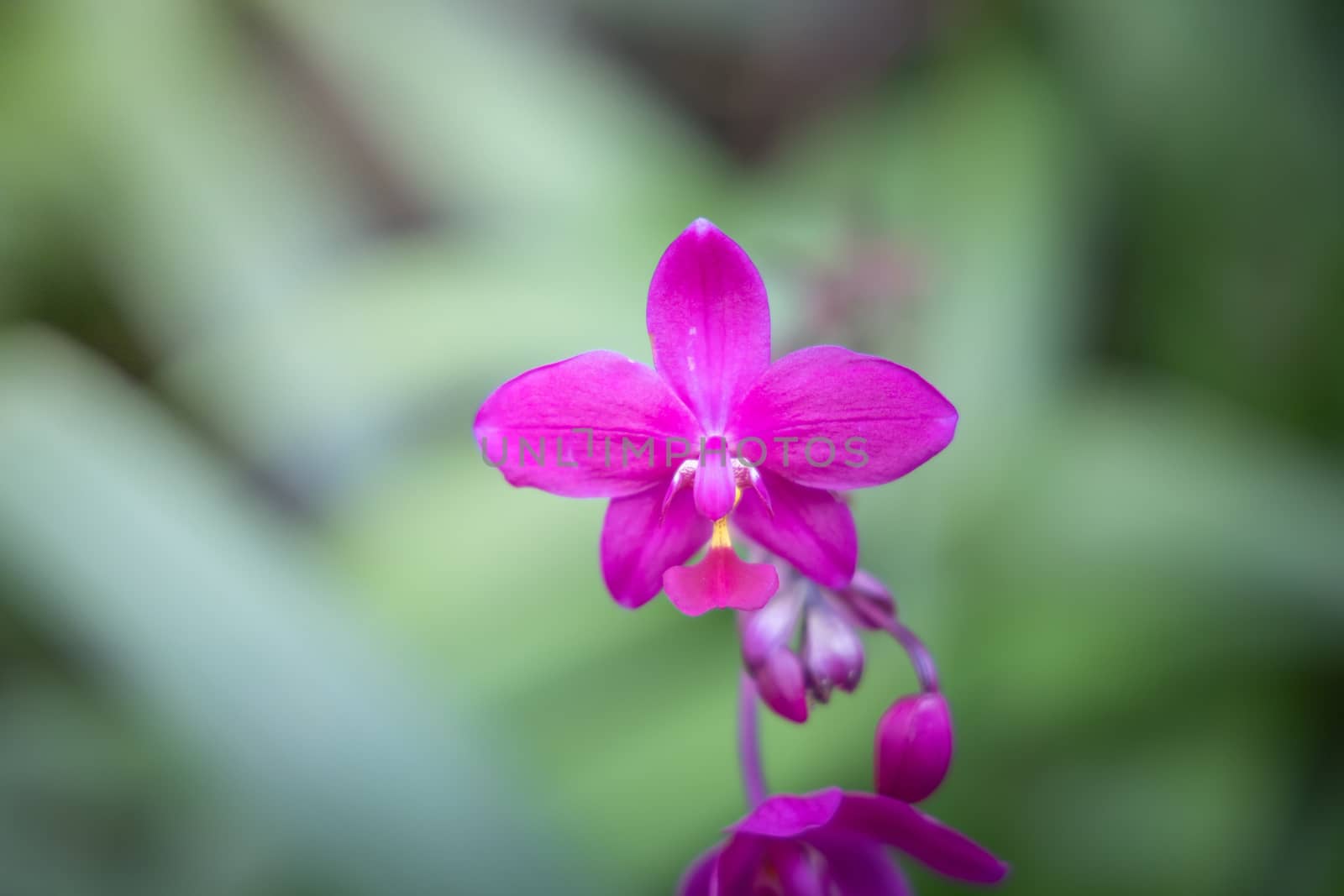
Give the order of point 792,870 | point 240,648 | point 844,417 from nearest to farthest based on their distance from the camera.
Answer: point 844,417
point 792,870
point 240,648

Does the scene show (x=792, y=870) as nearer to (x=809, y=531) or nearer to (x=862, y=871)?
(x=862, y=871)

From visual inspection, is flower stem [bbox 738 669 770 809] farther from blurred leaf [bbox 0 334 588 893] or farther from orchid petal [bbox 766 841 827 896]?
blurred leaf [bbox 0 334 588 893]

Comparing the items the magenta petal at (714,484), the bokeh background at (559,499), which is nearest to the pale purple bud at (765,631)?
the magenta petal at (714,484)

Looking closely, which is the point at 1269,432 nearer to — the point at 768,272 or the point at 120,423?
the point at 768,272

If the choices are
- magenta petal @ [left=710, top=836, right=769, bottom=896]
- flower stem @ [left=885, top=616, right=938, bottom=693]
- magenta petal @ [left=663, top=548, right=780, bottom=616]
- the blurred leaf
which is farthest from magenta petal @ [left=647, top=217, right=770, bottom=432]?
the blurred leaf

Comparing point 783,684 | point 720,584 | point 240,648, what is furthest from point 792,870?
point 240,648

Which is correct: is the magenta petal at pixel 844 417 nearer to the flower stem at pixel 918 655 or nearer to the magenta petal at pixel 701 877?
the flower stem at pixel 918 655

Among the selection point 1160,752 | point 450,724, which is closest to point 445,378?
point 450,724
